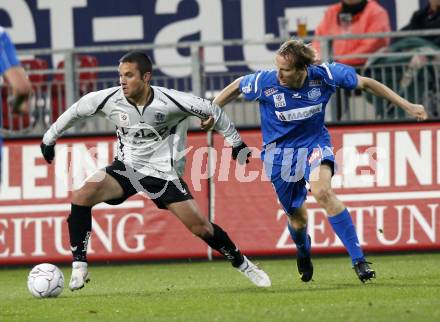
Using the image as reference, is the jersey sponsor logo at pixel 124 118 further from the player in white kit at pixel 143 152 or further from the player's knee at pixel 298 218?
the player's knee at pixel 298 218

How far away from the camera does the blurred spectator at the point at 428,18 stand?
1516cm

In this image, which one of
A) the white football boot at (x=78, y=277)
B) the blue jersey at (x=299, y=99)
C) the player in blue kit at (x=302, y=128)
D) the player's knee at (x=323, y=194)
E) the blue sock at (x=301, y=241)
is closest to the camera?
the white football boot at (x=78, y=277)

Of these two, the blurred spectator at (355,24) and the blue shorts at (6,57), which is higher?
the blurred spectator at (355,24)

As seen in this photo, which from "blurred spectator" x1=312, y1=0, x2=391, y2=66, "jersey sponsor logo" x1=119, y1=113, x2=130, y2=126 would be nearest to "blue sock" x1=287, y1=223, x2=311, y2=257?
"jersey sponsor logo" x1=119, y1=113, x2=130, y2=126

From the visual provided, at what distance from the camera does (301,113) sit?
11.0 meters

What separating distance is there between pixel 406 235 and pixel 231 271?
2392 mm

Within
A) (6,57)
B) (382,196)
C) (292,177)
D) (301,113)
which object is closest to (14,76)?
(6,57)

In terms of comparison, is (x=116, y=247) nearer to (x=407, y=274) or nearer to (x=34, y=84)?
(x=34, y=84)

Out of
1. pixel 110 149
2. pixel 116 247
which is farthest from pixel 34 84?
pixel 116 247

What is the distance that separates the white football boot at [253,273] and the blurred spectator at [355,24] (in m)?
5.15

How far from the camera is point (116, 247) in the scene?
14867mm

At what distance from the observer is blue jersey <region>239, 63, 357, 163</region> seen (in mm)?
11023

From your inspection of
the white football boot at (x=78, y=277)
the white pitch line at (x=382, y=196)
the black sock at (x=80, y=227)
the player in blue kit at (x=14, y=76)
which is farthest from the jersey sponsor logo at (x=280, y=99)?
the white pitch line at (x=382, y=196)

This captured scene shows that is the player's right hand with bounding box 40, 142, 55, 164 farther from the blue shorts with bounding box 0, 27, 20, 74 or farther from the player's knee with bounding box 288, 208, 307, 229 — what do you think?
the blue shorts with bounding box 0, 27, 20, 74
